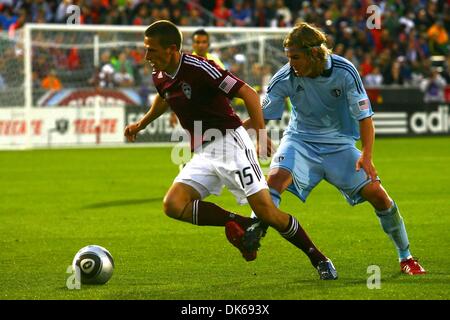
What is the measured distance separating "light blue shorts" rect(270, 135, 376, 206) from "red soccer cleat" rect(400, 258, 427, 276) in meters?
0.61

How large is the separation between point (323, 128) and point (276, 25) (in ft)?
76.1

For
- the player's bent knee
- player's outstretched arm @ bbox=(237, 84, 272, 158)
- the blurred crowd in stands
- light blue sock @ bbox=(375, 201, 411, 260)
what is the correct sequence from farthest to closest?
the blurred crowd in stands < light blue sock @ bbox=(375, 201, 411, 260) < the player's bent knee < player's outstretched arm @ bbox=(237, 84, 272, 158)

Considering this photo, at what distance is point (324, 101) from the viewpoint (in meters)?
7.88

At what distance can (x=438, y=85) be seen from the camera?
2847 cm

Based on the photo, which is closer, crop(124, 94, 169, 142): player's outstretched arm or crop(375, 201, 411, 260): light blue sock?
crop(375, 201, 411, 260): light blue sock

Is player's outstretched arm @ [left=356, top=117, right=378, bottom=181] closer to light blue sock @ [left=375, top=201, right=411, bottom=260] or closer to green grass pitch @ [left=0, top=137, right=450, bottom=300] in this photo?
light blue sock @ [left=375, top=201, right=411, bottom=260]

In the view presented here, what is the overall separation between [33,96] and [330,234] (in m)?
15.3

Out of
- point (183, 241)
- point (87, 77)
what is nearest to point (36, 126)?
point (87, 77)

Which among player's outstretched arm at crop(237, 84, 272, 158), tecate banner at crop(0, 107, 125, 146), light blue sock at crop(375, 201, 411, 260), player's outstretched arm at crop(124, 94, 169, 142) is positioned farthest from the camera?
tecate banner at crop(0, 107, 125, 146)

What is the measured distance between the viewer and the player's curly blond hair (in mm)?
7551

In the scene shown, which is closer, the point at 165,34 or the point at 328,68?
the point at 165,34

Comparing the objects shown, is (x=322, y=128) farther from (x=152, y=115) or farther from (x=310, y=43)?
(x=152, y=115)

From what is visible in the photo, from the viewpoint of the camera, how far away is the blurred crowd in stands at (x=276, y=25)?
83.7 feet

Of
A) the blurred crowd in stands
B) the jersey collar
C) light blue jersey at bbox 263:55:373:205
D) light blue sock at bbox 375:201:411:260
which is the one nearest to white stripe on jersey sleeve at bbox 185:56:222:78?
light blue jersey at bbox 263:55:373:205
